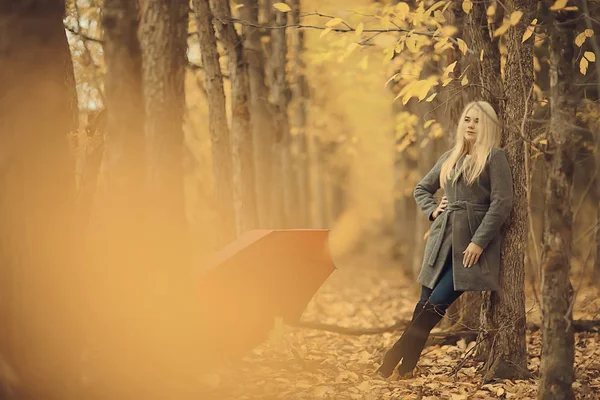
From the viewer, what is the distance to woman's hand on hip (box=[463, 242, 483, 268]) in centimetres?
486

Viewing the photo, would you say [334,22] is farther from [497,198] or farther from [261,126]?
[261,126]

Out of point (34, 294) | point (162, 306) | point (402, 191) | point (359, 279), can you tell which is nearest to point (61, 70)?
point (34, 294)

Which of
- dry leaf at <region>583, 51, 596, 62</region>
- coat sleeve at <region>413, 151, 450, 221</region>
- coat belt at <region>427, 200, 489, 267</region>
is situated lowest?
coat belt at <region>427, 200, 489, 267</region>

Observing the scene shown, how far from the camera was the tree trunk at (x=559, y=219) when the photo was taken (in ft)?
12.0

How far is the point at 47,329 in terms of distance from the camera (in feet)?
12.8

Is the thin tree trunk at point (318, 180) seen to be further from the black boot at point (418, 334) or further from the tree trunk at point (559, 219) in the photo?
the tree trunk at point (559, 219)

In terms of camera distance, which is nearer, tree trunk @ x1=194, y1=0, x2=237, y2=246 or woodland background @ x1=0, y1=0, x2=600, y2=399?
woodland background @ x1=0, y1=0, x2=600, y2=399

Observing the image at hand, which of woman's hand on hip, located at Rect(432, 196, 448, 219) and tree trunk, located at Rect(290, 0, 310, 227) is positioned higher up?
tree trunk, located at Rect(290, 0, 310, 227)

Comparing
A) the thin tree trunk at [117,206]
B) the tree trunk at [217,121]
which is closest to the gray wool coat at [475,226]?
the thin tree trunk at [117,206]

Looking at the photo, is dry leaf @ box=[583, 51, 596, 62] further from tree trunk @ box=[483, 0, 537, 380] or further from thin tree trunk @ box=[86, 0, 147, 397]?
thin tree trunk @ box=[86, 0, 147, 397]

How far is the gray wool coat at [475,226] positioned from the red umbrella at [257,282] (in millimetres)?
1084

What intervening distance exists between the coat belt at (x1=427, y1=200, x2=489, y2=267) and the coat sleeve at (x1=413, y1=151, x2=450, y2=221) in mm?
228

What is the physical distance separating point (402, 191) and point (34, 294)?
33.3 feet

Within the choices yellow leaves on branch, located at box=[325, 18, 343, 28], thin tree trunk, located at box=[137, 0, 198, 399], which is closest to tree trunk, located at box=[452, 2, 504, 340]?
yellow leaves on branch, located at box=[325, 18, 343, 28]
